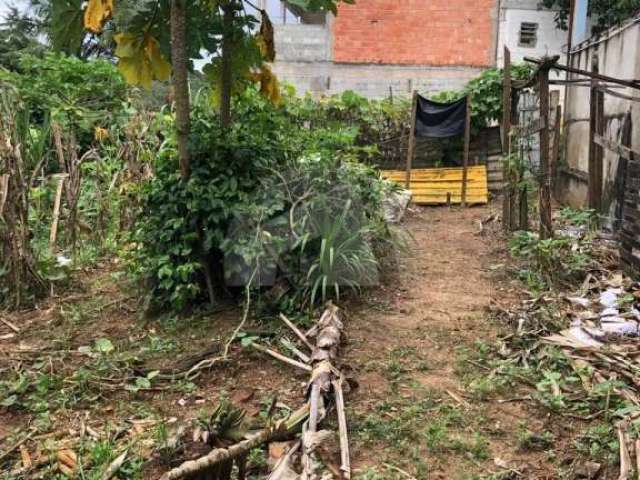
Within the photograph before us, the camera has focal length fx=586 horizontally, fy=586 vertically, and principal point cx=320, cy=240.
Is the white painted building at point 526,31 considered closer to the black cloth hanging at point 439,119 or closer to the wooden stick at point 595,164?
the black cloth hanging at point 439,119

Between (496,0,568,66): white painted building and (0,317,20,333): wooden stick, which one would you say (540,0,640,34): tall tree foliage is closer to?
(496,0,568,66): white painted building

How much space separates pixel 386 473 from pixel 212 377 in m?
1.35

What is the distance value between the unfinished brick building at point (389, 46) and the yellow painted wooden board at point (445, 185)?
16.2 feet

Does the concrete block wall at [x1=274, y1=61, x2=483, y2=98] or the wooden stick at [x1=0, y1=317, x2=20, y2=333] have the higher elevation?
the concrete block wall at [x1=274, y1=61, x2=483, y2=98]

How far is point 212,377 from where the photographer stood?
137 inches

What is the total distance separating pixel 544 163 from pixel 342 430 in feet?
13.3

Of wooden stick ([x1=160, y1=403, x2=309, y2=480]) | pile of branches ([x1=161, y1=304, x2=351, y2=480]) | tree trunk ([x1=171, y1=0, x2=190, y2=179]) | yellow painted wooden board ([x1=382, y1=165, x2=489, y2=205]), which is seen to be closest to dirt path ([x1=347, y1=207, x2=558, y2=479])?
pile of branches ([x1=161, y1=304, x2=351, y2=480])

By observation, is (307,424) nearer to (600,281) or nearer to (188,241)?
(188,241)

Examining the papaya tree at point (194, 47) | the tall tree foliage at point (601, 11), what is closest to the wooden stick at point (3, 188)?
the papaya tree at point (194, 47)

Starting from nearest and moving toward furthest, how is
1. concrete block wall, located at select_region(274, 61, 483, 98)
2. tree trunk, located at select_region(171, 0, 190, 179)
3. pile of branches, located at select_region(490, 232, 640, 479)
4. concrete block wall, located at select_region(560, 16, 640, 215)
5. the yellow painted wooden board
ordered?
pile of branches, located at select_region(490, 232, 640, 479) → tree trunk, located at select_region(171, 0, 190, 179) → concrete block wall, located at select_region(560, 16, 640, 215) → the yellow painted wooden board → concrete block wall, located at select_region(274, 61, 483, 98)

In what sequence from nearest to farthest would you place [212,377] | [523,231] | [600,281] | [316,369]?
[316,369]
[212,377]
[600,281]
[523,231]

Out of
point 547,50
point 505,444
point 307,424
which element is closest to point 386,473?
point 307,424

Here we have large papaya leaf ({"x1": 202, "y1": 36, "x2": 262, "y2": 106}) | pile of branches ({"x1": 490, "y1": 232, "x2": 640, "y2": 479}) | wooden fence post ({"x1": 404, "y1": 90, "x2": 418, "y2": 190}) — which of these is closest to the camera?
pile of branches ({"x1": 490, "y1": 232, "x2": 640, "y2": 479})

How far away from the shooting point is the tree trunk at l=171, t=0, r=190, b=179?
4.04 meters
